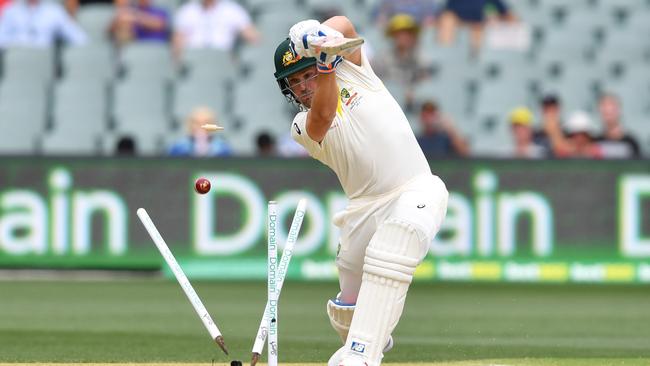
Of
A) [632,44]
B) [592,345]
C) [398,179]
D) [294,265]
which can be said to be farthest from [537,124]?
[398,179]

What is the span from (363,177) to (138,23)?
996cm

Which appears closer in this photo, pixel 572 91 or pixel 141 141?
pixel 141 141

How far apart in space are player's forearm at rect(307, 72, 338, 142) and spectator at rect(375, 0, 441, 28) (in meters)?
9.88

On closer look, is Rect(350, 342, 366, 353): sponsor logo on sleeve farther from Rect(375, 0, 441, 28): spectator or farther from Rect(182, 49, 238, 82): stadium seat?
Rect(375, 0, 441, 28): spectator

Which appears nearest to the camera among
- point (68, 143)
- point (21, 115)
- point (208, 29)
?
point (68, 143)

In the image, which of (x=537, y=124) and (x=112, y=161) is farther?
(x=537, y=124)

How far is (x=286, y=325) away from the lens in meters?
9.47

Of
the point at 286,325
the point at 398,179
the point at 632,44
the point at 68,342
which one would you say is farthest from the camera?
the point at 632,44

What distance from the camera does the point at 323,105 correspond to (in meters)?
5.53

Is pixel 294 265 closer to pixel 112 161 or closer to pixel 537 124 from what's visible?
pixel 112 161

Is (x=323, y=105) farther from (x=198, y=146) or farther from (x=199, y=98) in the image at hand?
(x=199, y=98)

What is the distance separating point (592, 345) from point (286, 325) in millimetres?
2262

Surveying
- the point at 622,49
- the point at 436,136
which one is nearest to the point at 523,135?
the point at 436,136

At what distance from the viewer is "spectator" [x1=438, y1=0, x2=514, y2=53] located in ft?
51.0
